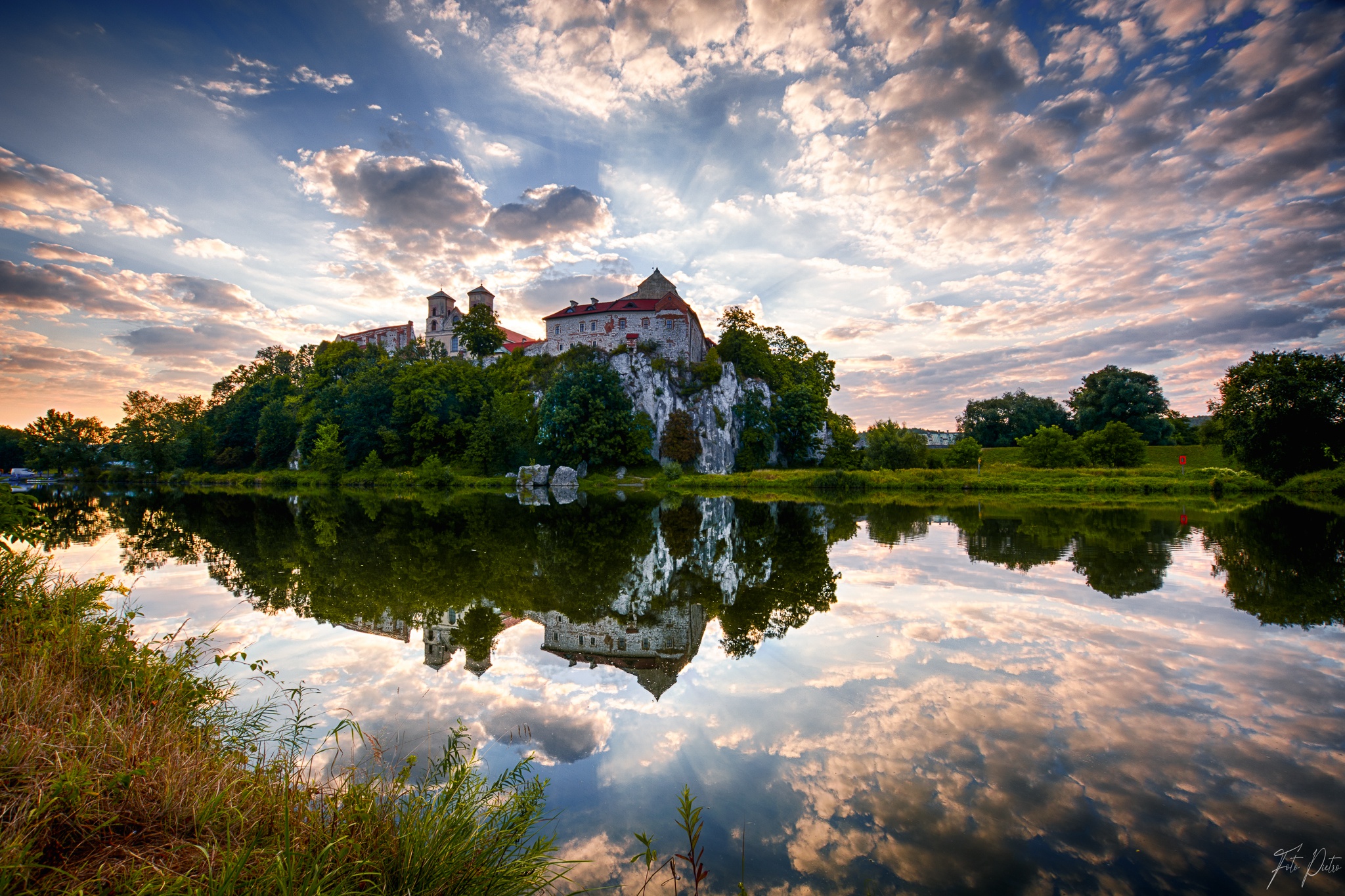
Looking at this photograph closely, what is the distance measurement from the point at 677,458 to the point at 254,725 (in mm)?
56839

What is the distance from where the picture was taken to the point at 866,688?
6664 millimetres

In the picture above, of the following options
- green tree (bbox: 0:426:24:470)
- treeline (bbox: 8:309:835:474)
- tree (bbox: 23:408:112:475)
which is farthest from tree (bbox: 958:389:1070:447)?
green tree (bbox: 0:426:24:470)

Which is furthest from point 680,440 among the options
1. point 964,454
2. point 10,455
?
point 10,455

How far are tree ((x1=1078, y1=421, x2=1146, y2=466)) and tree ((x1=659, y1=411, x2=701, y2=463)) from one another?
3976cm

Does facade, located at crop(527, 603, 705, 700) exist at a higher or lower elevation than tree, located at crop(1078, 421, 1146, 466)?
lower

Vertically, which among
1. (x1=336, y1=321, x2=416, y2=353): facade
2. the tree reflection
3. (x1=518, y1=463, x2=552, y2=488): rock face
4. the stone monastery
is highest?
(x1=336, y1=321, x2=416, y2=353): facade

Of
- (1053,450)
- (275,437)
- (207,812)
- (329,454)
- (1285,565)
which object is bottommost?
(1285,565)

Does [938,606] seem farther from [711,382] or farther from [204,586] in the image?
[711,382]

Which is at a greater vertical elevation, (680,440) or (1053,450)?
(680,440)

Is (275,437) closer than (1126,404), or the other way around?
(275,437)

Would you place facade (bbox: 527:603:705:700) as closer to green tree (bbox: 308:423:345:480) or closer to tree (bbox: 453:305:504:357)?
green tree (bbox: 308:423:345:480)

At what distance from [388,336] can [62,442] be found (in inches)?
1937

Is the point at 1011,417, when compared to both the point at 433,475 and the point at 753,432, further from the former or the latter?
the point at 433,475

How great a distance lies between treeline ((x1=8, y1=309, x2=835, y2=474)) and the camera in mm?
61406
